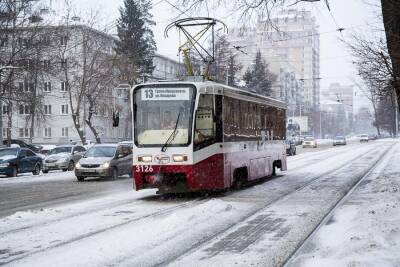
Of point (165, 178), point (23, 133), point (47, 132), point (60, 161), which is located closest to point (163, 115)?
point (165, 178)

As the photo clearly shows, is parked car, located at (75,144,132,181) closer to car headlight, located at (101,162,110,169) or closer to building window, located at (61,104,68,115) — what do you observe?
car headlight, located at (101,162,110,169)

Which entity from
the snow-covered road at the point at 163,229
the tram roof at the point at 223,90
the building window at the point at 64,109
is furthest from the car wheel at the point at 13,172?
the building window at the point at 64,109

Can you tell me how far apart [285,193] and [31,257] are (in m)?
9.91

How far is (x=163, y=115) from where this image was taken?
50.6ft

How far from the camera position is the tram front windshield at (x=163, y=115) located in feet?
50.0

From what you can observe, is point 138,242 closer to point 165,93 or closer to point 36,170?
point 165,93

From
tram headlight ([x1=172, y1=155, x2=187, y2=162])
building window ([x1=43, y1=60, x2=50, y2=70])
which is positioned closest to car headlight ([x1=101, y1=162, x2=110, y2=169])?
building window ([x1=43, y1=60, x2=50, y2=70])

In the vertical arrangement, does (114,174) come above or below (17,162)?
below

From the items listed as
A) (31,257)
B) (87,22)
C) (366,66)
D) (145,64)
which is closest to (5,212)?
(31,257)

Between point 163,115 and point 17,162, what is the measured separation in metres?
16.7

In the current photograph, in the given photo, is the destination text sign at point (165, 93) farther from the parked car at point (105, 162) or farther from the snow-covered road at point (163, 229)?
the parked car at point (105, 162)

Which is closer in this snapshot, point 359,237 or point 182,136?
point 359,237

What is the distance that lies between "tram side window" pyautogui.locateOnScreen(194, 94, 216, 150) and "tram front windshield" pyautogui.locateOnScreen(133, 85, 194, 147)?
234mm

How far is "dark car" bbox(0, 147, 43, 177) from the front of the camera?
29.3 m
